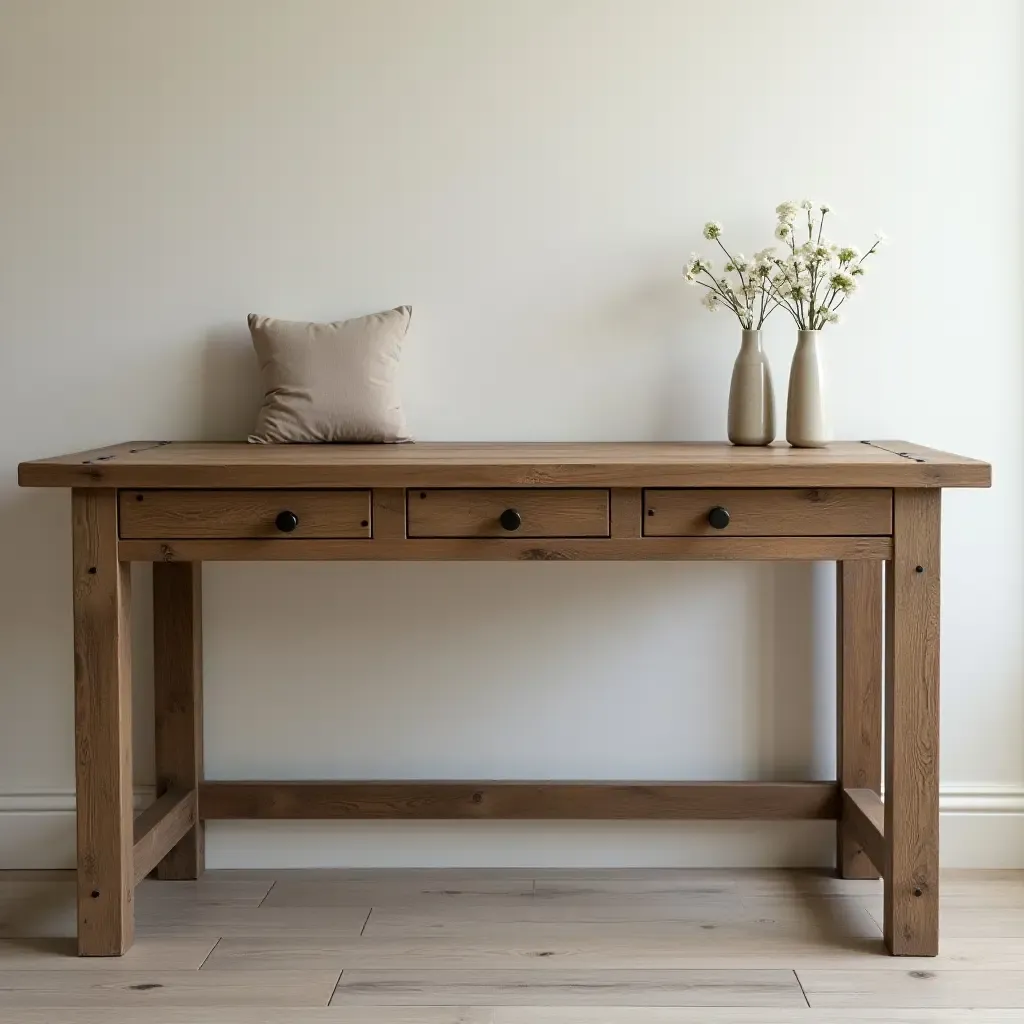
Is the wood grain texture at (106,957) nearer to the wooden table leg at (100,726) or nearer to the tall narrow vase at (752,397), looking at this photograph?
the wooden table leg at (100,726)

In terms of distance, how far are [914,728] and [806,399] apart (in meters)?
0.68

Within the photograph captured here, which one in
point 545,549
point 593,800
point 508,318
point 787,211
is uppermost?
point 787,211

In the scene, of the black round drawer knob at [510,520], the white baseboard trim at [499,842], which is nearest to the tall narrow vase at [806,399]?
the black round drawer knob at [510,520]

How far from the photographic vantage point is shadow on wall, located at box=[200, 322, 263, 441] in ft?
9.37

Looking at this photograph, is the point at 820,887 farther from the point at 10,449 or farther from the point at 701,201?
the point at 10,449

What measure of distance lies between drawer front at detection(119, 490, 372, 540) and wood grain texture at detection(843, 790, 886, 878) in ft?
3.77

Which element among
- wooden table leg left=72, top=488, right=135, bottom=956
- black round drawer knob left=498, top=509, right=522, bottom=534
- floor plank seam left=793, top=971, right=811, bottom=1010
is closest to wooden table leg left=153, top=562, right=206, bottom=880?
wooden table leg left=72, top=488, right=135, bottom=956

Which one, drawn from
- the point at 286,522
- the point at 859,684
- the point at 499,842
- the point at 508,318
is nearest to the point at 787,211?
the point at 508,318

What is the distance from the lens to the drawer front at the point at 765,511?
2307mm

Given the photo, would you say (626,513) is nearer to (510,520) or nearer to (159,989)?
(510,520)

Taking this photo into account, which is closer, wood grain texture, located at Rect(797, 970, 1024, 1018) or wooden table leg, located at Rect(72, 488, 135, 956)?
wood grain texture, located at Rect(797, 970, 1024, 1018)

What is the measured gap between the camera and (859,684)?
277 centimetres

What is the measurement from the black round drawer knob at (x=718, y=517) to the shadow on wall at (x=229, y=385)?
3.63ft

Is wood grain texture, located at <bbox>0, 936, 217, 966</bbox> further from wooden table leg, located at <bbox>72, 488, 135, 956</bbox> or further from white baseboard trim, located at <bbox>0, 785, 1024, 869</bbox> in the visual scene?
white baseboard trim, located at <bbox>0, 785, 1024, 869</bbox>
